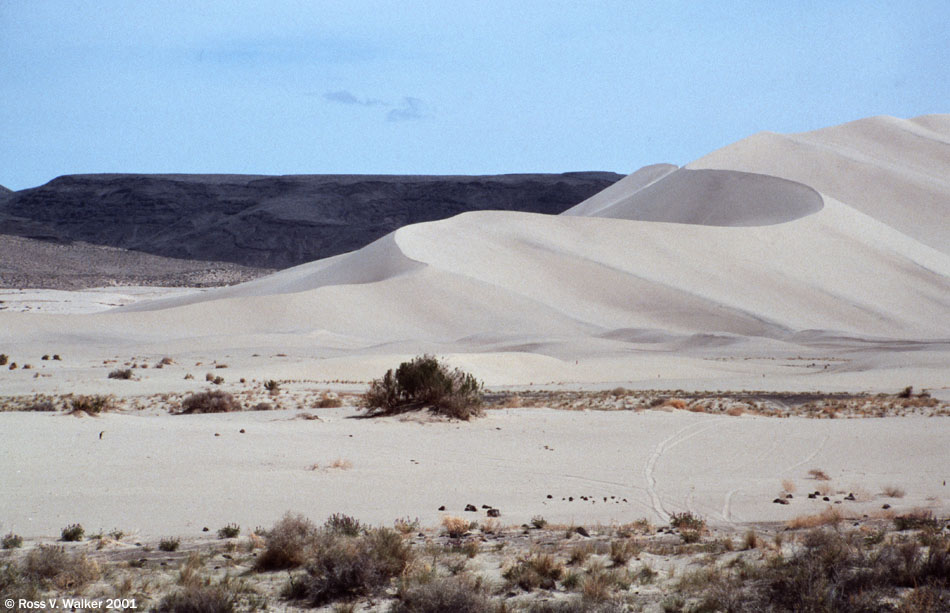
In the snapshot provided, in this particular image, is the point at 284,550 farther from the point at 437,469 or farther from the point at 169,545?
the point at 437,469

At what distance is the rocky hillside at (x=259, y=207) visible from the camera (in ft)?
404

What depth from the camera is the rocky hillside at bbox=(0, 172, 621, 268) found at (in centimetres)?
12319

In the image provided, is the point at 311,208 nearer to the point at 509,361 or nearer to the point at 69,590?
the point at 509,361

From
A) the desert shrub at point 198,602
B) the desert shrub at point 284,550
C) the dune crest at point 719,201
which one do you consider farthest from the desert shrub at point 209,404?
the dune crest at point 719,201

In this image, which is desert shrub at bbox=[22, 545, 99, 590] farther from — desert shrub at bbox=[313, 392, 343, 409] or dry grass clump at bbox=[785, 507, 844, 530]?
desert shrub at bbox=[313, 392, 343, 409]

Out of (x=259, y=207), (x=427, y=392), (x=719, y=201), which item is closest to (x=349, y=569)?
(x=427, y=392)

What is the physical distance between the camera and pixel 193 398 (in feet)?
60.3

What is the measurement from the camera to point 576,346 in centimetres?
4275

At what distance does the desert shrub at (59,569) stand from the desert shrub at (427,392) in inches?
403

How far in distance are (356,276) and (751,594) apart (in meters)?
57.9

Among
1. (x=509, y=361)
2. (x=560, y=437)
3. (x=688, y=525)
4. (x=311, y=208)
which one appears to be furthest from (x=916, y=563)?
(x=311, y=208)

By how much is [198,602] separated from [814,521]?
16.9 feet

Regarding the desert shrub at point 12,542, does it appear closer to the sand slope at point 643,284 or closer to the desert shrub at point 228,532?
the desert shrub at point 228,532

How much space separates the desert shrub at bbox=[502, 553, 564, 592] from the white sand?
7.65 feet
